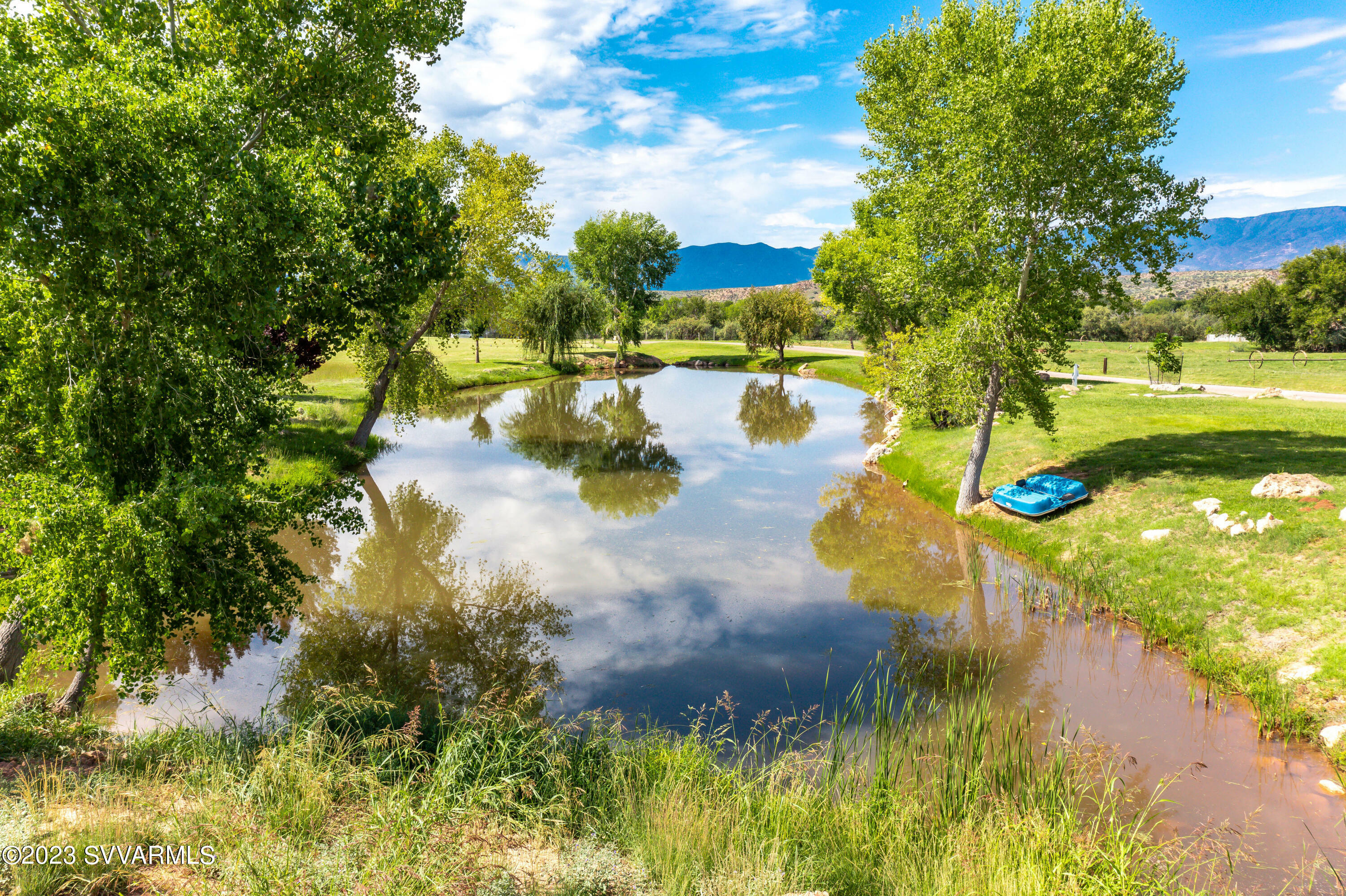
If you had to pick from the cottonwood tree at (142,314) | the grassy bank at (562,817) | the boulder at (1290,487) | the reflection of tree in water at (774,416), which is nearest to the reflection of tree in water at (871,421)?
the reflection of tree in water at (774,416)

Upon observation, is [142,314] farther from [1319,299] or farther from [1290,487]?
[1319,299]

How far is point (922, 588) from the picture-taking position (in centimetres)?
1433

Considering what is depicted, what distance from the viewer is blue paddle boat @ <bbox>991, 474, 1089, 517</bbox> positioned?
53.1 feet

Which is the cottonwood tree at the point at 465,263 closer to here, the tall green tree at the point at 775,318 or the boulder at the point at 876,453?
the boulder at the point at 876,453

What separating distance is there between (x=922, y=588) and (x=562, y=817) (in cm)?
1052

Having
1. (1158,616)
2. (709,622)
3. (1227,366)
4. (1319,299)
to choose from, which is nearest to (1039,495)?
(1158,616)

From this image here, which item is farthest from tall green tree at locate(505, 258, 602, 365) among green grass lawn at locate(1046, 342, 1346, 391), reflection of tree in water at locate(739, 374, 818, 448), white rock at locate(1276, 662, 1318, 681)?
white rock at locate(1276, 662, 1318, 681)

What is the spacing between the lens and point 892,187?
19531 millimetres

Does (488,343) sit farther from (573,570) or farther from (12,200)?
(12,200)

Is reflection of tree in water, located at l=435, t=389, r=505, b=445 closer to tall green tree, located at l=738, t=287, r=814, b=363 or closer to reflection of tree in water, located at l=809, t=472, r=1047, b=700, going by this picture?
reflection of tree in water, located at l=809, t=472, r=1047, b=700

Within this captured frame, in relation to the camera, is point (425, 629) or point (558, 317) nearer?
point (425, 629)

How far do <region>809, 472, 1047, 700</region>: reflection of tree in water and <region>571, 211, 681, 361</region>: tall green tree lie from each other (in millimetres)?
47434

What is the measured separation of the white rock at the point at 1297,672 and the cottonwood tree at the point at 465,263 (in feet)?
73.4

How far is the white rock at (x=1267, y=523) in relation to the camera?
12.2m
